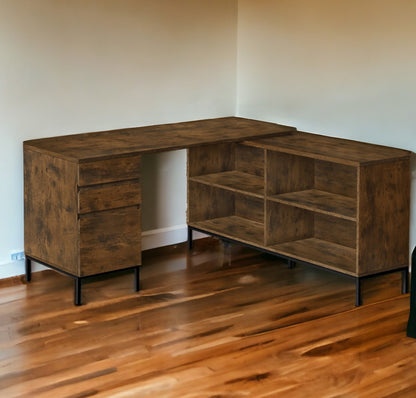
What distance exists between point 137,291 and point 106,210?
53cm

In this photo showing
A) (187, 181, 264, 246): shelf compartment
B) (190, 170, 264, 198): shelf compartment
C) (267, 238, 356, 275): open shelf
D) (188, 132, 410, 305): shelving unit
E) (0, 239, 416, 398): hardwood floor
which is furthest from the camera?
(187, 181, 264, 246): shelf compartment

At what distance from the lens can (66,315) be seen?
4121 millimetres

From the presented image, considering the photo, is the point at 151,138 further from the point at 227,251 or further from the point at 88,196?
the point at 227,251

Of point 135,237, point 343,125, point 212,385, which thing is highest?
point 343,125

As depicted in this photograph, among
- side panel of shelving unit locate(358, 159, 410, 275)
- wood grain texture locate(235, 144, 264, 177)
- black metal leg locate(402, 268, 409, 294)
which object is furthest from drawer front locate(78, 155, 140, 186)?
black metal leg locate(402, 268, 409, 294)

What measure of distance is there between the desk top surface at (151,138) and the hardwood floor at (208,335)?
782 mm

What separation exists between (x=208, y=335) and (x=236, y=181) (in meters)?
1.39

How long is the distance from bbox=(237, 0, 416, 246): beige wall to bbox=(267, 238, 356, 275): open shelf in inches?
16.4

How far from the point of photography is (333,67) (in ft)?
15.7

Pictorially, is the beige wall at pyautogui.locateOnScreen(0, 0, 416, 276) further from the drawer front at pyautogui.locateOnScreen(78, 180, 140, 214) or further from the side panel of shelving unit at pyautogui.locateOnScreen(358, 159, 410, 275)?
the drawer front at pyautogui.locateOnScreen(78, 180, 140, 214)

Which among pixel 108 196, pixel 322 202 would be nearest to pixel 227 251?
pixel 322 202

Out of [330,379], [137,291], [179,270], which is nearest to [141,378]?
[330,379]

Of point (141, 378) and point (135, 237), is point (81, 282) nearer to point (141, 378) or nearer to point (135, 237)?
point (135, 237)

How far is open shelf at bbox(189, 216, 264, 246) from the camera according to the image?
4.88 meters
